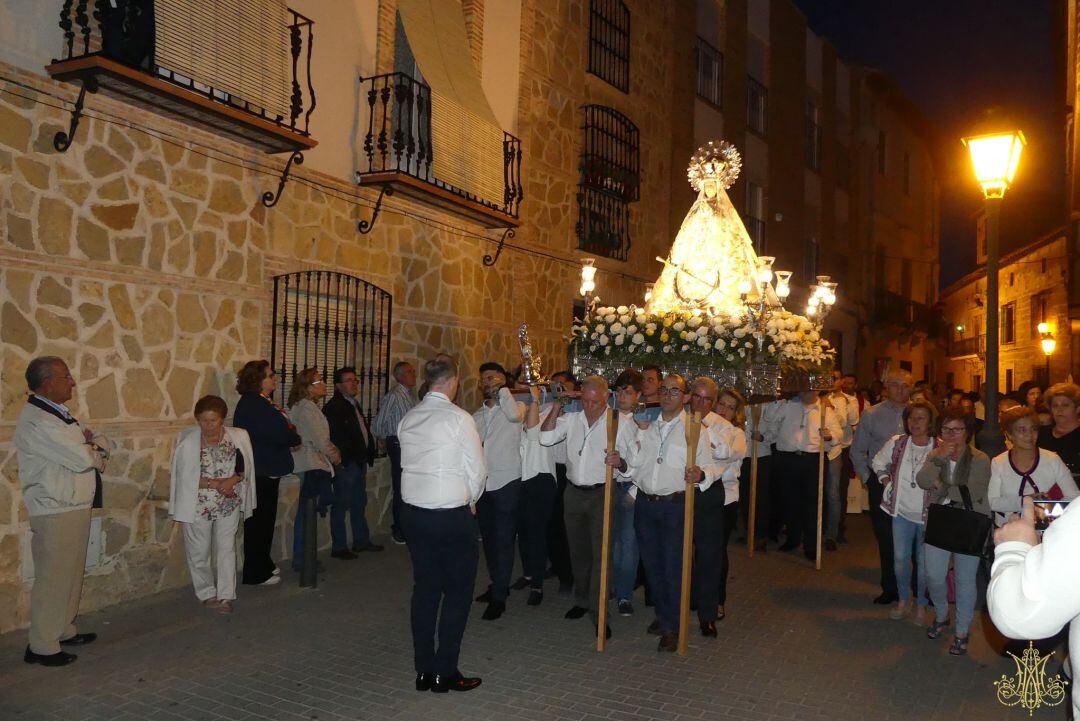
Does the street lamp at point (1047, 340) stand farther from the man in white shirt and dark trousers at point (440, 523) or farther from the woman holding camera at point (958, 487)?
the man in white shirt and dark trousers at point (440, 523)

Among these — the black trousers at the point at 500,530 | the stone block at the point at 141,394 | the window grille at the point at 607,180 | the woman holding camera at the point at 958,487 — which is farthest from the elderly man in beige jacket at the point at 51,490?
the window grille at the point at 607,180

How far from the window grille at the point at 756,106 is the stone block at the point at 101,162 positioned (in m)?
16.2

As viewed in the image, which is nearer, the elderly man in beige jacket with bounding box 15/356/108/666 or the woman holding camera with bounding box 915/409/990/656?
the elderly man in beige jacket with bounding box 15/356/108/666

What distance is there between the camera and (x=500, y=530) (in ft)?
24.6

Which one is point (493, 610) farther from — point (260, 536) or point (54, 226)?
point (54, 226)

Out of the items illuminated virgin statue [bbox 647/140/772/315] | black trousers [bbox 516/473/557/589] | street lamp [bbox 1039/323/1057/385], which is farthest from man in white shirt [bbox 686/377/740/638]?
street lamp [bbox 1039/323/1057/385]

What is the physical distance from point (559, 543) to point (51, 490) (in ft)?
14.3

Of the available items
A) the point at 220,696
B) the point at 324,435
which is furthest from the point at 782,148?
the point at 220,696

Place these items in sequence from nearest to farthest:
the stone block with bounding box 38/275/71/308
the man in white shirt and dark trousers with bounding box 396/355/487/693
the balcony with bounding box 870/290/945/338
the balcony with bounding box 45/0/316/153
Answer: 1. the man in white shirt and dark trousers with bounding box 396/355/487/693
2. the stone block with bounding box 38/275/71/308
3. the balcony with bounding box 45/0/316/153
4. the balcony with bounding box 870/290/945/338

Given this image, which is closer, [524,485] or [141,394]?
[141,394]

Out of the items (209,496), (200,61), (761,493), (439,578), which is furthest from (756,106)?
(439,578)

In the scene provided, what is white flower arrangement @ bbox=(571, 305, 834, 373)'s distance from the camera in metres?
8.24

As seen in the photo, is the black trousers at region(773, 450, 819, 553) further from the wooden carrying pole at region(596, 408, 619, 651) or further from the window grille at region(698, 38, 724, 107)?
the window grille at region(698, 38, 724, 107)

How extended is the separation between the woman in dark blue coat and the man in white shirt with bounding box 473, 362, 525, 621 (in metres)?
1.93
